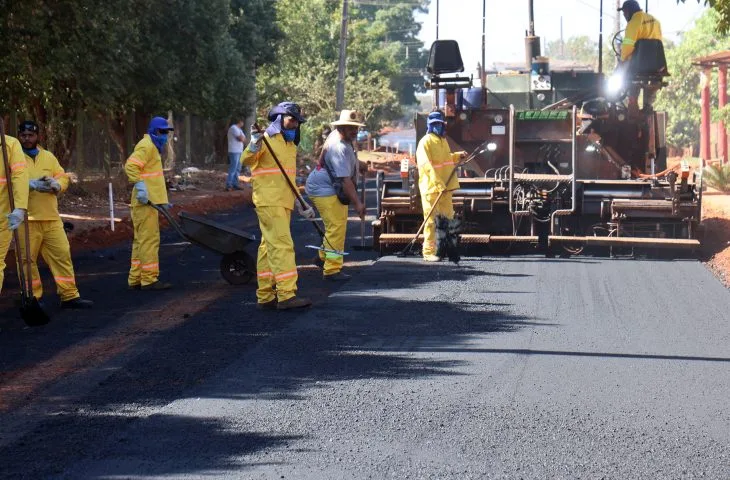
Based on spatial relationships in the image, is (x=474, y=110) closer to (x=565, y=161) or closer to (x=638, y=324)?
(x=565, y=161)

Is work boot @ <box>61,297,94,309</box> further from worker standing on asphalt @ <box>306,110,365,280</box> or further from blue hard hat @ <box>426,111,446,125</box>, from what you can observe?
blue hard hat @ <box>426,111,446,125</box>

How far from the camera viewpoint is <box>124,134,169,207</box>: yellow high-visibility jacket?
12.5 meters

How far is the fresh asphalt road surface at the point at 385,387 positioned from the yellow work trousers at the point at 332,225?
35.4 inches

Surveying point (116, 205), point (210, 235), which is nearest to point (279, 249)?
point (210, 235)

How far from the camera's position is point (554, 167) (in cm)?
1627

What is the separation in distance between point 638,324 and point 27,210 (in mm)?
5343

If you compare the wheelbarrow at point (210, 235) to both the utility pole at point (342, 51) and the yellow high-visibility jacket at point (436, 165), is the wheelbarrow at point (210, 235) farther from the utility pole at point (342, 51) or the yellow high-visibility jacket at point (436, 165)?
the utility pole at point (342, 51)

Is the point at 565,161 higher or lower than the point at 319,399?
higher

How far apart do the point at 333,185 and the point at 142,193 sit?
1980 millimetres

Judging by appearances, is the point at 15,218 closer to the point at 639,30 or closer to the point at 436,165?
the point at 436,165

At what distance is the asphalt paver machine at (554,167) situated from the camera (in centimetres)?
1493

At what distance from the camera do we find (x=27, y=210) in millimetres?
10734

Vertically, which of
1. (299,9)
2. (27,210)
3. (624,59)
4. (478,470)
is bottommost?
(478,470)

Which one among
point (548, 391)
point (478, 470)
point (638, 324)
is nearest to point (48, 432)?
point (478, 470)
